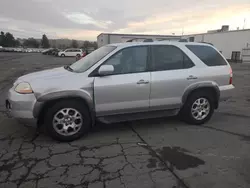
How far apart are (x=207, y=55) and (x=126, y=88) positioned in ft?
6.98

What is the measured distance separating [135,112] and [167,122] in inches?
45.1

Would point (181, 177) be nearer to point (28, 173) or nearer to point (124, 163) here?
point (124, 163)

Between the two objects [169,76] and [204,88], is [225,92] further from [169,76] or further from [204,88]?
[169,76]

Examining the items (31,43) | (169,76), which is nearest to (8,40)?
(31,43)

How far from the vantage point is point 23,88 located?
4043mm

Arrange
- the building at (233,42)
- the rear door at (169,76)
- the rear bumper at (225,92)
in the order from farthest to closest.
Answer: the building at (233,42), the rear bumper at (225,92), the rear door at (169,76)

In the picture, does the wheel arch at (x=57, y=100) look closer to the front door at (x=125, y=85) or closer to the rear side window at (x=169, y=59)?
the front door at (x=125, y=85)

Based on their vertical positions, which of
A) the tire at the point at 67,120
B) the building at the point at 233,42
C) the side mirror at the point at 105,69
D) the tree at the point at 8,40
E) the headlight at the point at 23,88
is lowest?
the tire at the point at 67,120

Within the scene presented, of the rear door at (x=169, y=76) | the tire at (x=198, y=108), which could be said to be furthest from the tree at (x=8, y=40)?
the tire at (x=198, y=108)

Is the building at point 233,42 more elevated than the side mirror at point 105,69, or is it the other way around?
the building at point 233,42

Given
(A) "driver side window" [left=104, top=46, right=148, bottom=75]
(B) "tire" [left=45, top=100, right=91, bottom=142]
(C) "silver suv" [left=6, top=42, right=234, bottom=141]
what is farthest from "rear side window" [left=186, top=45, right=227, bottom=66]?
(B) "tire" [left=45, top=100, right=91, bottom=142]

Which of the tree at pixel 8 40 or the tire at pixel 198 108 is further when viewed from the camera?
the tree at pixel 8 40

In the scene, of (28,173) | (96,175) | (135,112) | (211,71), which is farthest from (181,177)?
(211,71)

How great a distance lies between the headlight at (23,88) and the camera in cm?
400
